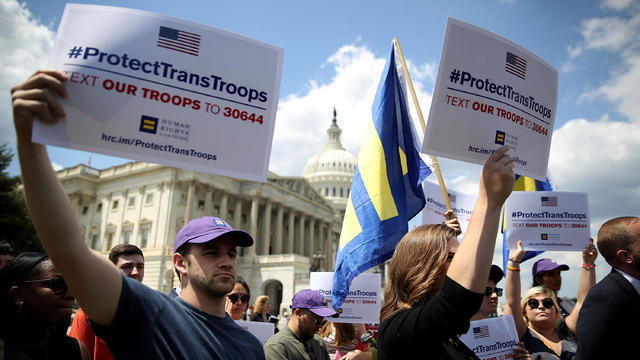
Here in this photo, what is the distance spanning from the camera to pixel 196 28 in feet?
9.09

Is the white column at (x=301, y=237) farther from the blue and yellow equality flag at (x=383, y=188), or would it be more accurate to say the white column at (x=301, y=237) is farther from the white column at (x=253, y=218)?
the blue and yellow equality flag at (x=383, y=188)

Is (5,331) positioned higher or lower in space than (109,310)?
lower

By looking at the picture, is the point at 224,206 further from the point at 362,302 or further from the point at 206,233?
the point at 206,233

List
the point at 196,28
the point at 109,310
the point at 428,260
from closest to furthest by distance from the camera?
1. the point at 109,310
2. the point at 428,260
3. the point at 196,28

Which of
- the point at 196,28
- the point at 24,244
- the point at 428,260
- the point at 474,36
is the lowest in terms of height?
the point at 24,244

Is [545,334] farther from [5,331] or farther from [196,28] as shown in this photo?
[5,331]

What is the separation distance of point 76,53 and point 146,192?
4791 cm

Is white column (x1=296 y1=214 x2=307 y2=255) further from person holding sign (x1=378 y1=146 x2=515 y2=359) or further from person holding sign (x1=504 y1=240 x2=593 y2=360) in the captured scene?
person holding sign (x1=378 y1=146 x2=515 y2=359)

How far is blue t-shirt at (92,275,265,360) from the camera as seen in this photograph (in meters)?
2.12

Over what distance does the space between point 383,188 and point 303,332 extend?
7.74 ft

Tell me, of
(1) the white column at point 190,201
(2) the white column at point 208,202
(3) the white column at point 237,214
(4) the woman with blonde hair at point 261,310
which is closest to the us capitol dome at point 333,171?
(3) the white column at point 237,214

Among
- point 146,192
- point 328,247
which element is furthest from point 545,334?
point 328,247

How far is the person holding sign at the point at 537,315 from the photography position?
429 centimetres

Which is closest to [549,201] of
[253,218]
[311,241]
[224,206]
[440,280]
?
[440,280]
